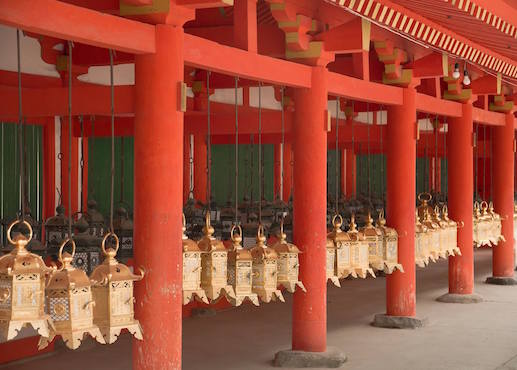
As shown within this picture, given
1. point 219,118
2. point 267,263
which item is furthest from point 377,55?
point 267,263

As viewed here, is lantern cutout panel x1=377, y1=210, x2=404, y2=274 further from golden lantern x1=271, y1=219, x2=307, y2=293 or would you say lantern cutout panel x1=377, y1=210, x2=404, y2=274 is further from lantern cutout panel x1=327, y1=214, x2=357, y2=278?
golden lantern x1=271, y1=219, x2=307, y2=293

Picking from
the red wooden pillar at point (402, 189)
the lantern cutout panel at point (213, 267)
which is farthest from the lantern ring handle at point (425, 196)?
the lantern cutout panel at point (213, 267)

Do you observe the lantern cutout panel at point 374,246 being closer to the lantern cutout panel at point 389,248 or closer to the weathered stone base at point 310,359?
the lantern cutout panel at point 389,248

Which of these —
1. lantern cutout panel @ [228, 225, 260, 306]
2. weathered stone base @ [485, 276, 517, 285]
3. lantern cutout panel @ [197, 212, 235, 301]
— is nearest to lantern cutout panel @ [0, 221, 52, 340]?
lantern cutout panel @ [197, 212, 235, 301]

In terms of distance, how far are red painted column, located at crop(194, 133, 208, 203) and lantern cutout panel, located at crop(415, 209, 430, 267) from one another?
297 cm

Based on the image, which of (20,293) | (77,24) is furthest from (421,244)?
(20,293)

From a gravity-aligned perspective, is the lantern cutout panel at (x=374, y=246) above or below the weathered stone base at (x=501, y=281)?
above

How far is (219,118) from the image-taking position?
9.35 meters

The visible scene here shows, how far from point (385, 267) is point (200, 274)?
322 cm

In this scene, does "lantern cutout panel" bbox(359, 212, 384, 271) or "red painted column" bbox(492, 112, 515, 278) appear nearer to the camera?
"lantern cutout panel" bbox(359, 212, 384, 271)

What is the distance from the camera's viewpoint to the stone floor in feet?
26.5

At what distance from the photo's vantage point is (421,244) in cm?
1027

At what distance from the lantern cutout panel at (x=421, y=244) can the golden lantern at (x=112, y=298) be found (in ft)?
17.4

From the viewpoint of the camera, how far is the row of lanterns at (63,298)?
4715mm
